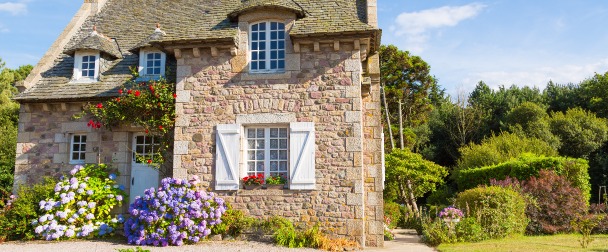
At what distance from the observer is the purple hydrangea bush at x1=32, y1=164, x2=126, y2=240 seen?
32.3 feet

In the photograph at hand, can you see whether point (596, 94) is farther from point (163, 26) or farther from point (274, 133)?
point (163, 26)

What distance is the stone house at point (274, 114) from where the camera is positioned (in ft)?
31.4

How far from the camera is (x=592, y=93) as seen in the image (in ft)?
87.5

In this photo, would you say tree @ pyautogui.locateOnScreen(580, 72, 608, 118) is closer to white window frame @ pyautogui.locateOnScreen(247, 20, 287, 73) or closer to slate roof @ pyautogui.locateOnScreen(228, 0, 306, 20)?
slate roof @ pyautogui.locateOnScreen(228, 0, 306, 20)

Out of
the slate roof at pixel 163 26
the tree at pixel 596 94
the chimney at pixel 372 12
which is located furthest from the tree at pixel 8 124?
the tree at pixel 596 94

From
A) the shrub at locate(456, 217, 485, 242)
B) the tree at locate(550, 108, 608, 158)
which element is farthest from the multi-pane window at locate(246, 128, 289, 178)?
the tree at locate(550, 108, 608, 158)

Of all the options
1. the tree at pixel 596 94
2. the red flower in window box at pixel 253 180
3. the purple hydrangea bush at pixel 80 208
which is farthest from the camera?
Result: the tree at pixel 596 94

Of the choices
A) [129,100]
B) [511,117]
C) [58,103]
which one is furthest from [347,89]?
[511,117]

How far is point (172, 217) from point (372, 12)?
6.21 m

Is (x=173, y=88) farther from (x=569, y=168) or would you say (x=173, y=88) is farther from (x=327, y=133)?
(x=569, y=168)

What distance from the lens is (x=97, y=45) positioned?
12.1 metres

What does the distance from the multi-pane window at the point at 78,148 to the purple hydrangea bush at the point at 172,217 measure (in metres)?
3.32

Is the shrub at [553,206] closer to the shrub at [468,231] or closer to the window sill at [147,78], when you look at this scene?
the shrub at [468,231]

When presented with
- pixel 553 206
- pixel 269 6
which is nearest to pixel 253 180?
pixel 269 6
